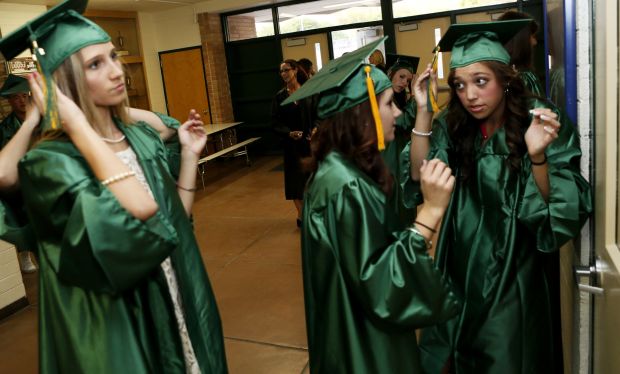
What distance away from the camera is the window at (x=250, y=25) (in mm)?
9531

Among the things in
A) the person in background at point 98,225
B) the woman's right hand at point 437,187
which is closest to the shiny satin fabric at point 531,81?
the woman's right hand at point 437,187

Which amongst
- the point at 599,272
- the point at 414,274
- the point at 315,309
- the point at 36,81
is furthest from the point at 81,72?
the point at 599,272

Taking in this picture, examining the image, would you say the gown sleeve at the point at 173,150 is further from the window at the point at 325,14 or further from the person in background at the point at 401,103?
Answer: the window at the point at 325,14

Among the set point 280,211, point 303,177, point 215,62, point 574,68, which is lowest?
point 280,211

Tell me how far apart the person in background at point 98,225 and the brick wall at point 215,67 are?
8.29 meters

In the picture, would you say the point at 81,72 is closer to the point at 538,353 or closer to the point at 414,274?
the point at 414,274

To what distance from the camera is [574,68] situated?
1521 mm

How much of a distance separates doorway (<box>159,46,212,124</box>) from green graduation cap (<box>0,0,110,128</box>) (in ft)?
28.1

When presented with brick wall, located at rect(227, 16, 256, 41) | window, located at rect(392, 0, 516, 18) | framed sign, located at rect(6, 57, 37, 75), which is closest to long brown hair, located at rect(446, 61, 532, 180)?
window, located at rect(392, 0, 516, 18)

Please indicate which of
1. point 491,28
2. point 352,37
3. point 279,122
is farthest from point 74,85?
point 352,37

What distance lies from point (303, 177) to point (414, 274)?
370 centimetres

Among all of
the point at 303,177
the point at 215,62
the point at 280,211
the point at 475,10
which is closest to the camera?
the point at 303,177

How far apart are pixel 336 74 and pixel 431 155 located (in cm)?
68

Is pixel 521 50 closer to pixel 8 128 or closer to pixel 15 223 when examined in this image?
pixel 15 223
